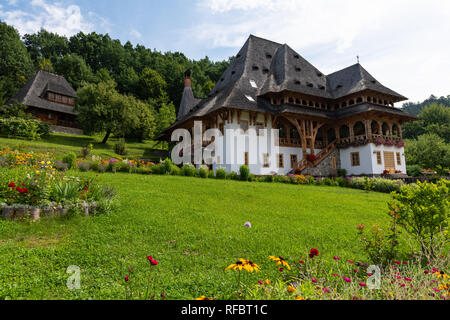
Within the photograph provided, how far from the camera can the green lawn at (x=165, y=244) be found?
3.73 metres

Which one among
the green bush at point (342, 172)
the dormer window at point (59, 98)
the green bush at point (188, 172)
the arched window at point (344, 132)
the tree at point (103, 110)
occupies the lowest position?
the green bush at point (188, 172)

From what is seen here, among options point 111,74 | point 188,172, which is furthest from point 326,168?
point 111,74

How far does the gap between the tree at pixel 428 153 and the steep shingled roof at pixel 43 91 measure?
4615cm

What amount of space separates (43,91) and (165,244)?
40594mm

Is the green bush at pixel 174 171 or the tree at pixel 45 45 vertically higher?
the tree at pixel 45 45

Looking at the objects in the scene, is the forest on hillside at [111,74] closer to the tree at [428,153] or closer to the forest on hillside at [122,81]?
the forest on hillside at [122,81]

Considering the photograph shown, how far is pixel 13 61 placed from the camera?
43594 millimetres

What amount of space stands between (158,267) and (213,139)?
1915 centimetres

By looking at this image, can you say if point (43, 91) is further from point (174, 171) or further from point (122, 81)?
point (174, 171)

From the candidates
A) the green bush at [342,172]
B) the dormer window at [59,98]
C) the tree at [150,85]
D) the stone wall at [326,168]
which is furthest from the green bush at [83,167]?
the tree at [150,85]

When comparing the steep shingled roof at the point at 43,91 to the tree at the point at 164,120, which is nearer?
the steep shingled roof at the point at 43,91

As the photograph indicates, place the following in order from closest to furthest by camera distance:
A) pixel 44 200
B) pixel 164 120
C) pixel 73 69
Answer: pixel 44 200 < pixel 164 120 < pixel 73 69

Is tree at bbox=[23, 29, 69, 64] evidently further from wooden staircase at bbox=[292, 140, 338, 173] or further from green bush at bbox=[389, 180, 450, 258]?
green bush at bbox=[389, 180, 450, 258]

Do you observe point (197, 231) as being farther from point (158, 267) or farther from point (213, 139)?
point (213, 139)
